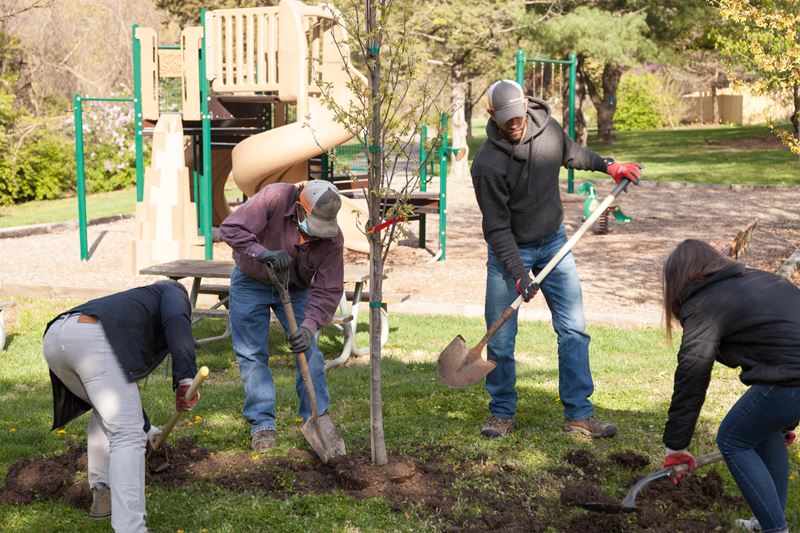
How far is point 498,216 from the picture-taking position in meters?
5.11

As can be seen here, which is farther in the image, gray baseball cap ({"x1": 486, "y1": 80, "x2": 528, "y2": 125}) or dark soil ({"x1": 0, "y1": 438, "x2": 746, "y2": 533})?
gray baseball cap ({"x1": 486, "y1": 80, "x2": 528, "y2": 125})

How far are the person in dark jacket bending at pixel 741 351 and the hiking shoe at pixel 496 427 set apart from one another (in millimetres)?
1563

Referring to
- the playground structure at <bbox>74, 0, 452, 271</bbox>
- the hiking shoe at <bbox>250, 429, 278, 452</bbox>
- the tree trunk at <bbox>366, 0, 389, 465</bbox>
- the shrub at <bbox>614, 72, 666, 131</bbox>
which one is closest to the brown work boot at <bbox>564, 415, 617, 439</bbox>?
the tree trunk at <bbox>366, 0, 389, 465</bbox>

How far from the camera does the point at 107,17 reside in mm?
28703

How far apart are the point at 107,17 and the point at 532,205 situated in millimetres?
26340

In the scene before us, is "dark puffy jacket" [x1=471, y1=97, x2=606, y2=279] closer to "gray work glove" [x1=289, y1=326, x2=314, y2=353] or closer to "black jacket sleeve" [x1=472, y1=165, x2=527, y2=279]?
"black jacket sleeve" [x1=472, y1=165, x2=527, y2=279]

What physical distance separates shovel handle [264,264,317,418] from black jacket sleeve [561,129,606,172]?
1.74 metres

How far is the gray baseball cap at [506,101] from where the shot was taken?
4953mm

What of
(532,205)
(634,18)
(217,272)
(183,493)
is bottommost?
(183,493)

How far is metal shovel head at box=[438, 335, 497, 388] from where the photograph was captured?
5152 millimetres

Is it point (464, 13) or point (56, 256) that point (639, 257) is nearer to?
point (56, 256)

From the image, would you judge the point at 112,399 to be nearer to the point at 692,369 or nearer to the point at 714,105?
the point at 692,369

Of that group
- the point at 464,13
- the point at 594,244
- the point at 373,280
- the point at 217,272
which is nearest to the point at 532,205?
the point at 373,280

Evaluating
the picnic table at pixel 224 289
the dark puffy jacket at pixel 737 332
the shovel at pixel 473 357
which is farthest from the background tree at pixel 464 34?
the dark puffy jacket at pixel 737 332
